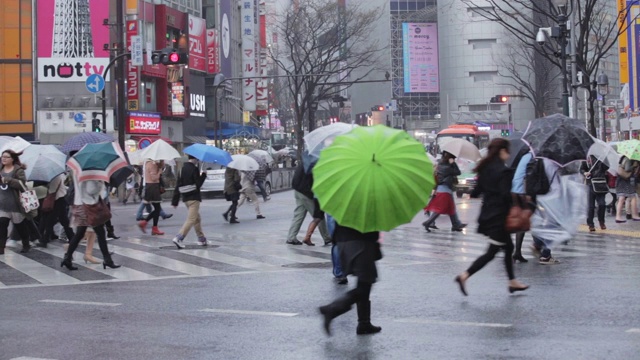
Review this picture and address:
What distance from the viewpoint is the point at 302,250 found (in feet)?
58.5

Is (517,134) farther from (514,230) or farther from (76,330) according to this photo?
(76,330)

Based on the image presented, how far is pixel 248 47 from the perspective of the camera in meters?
81.1

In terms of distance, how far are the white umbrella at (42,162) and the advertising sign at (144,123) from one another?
3912 cm

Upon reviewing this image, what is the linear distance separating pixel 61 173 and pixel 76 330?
371 inches

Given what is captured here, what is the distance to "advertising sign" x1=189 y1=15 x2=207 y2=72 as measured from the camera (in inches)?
2670

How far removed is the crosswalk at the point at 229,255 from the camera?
14.4 m

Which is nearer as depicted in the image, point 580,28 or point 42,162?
point 42,162

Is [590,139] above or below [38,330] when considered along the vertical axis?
above

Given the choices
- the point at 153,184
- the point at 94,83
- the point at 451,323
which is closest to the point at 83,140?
the point at 153,184

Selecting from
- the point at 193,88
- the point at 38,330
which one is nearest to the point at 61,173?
the point at 38,330

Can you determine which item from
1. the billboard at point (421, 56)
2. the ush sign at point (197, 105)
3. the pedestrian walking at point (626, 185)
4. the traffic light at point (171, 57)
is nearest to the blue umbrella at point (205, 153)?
the pedestrian walking at point (626, 185)

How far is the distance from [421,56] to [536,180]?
108 metres

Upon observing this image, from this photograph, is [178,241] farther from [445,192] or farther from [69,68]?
[69,68]

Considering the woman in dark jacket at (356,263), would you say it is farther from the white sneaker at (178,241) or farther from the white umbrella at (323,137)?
the white sneaker at (178,241)
